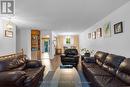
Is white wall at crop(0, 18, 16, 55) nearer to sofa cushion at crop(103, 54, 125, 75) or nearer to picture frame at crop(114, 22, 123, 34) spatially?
sofa cushion at crop(103, 54, 125, 75)

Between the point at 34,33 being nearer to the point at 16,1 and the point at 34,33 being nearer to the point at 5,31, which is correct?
the point at 5,31

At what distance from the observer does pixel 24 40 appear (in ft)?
32.2

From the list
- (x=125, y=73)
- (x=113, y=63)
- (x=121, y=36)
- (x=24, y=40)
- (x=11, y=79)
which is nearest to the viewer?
(x=11, y=79)

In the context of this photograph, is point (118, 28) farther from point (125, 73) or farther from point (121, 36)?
point (125, 73)

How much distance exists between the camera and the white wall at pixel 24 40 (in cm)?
973

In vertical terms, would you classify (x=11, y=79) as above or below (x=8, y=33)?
below

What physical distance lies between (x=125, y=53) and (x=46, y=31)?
7948 mm

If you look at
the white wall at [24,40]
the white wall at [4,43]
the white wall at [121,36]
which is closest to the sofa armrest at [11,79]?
the white wall at [121,36]

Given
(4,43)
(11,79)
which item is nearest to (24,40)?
(4,43)

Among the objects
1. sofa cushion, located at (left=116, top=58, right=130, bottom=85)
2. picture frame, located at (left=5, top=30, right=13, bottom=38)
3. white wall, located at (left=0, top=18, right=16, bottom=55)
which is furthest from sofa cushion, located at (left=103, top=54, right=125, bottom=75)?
picture frame, located at (left=5, top=30, right=13, bottom=38)

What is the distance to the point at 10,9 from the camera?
335cm

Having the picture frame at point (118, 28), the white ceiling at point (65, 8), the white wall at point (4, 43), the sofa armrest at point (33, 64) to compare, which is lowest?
the sofa armrest at point (33, 64)

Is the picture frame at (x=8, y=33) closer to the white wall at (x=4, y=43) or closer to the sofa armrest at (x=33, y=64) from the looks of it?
the white wall at (x=4, y=43)

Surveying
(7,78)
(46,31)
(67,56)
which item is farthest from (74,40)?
(7,78)
